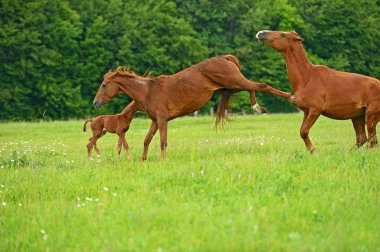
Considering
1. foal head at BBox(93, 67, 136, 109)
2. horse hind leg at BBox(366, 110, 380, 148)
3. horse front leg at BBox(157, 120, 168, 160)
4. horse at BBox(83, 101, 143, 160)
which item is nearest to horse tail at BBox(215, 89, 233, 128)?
horse front leg at BBox(157, 120, 168, 160)

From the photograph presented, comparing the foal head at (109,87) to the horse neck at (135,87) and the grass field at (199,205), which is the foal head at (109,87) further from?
the grass field at (199,205)

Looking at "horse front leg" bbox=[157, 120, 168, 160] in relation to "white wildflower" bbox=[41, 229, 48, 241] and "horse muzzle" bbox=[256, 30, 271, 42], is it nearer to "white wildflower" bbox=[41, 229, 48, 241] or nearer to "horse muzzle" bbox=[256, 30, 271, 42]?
"horse muzzle" bbox=[256, 30, 271, 42]

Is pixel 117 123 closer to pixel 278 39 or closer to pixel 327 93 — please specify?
pixel 278 39

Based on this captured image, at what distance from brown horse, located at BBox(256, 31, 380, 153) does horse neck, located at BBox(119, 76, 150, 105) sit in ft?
8.66

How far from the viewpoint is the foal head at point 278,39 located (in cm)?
1390

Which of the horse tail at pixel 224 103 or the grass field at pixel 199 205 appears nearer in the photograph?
the grass field at pixel 199 205

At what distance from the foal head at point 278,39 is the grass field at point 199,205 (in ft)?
8.30

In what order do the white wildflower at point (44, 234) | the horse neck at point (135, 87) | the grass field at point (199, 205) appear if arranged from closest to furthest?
1. the grass field at point (199, 205)
2. the white wildflower at point (44, 234)
3. the horse neck at point (135, 87)

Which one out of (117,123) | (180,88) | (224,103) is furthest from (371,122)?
(117,123)

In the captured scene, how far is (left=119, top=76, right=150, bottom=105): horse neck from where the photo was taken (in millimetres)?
14070

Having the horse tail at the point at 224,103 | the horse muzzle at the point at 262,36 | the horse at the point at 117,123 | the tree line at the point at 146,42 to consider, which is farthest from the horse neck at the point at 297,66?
the tree line at the point at 146,42

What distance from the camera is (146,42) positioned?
53.5 meters

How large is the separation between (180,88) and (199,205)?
19.4ft

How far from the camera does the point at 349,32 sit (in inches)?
2515
